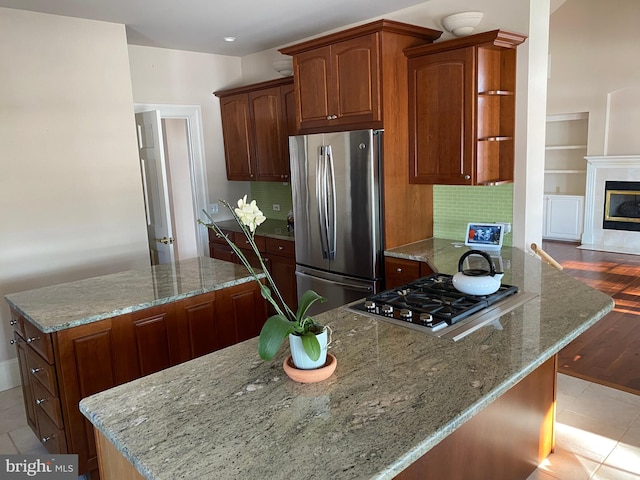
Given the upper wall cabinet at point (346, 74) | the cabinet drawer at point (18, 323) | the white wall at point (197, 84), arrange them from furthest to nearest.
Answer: the white wall at point (197, 84)
the upper wall cabinet at point (346, 74)
the cabinet drawer at point (18, 323)

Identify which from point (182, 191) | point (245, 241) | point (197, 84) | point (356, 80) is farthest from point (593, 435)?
point (182, 191)

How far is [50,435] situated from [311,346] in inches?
70.2

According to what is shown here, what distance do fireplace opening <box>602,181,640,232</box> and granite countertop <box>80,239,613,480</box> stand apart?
6.44 metres

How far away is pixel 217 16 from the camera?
148 inches

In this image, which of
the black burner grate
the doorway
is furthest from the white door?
the black burner grate

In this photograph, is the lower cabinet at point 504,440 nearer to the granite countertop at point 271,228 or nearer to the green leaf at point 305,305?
the green leaf at point 305,305

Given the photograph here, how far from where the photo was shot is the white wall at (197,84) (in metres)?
4.68

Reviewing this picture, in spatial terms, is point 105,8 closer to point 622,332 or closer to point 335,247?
point 335,247

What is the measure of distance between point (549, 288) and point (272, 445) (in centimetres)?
173

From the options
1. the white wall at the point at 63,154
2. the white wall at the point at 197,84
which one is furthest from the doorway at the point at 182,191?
the white wall at the point at 63,154

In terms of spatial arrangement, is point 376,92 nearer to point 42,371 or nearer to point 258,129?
point 258,129

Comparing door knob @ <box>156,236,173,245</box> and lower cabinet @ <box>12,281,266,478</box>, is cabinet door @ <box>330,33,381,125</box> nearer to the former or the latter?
lower cabinet @ <box>12,281,266,478</box>

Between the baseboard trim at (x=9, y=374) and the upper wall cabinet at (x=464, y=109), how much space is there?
332cm

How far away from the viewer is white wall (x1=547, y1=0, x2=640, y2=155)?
7148mm
